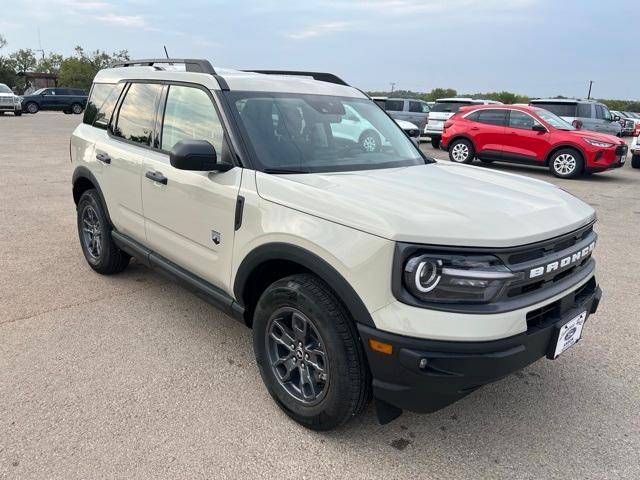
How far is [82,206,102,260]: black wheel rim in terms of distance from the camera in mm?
4602

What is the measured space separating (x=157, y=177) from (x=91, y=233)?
1.73 metres

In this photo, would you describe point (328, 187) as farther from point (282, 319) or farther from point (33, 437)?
point (33, 437)

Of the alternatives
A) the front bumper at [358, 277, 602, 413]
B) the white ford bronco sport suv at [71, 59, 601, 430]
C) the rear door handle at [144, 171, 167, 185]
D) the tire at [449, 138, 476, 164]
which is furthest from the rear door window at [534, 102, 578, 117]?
the front bumper at [358, 277, 602, 413]

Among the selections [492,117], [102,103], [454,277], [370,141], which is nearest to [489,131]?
[492,117]

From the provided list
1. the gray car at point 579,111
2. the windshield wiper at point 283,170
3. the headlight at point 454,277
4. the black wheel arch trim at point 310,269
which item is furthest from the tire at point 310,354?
the gray car at point 579,111

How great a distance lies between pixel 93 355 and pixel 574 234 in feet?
9.89

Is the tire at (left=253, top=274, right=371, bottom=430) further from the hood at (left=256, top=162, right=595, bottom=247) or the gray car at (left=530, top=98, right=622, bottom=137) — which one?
the gray car at (left=530, top=98, right=622, bottom=137)

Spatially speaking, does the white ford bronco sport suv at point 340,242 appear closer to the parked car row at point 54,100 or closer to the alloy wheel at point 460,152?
the alloy wheel at point 460,152

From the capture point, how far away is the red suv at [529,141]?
1155 cm

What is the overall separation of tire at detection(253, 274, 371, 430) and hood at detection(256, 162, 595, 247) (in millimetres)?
415

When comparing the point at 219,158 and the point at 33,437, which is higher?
the point at 219,158

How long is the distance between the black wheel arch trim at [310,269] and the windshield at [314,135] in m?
0.49

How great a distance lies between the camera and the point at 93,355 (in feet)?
10.9

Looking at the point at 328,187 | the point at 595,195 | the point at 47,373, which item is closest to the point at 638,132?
the point at 595,195
